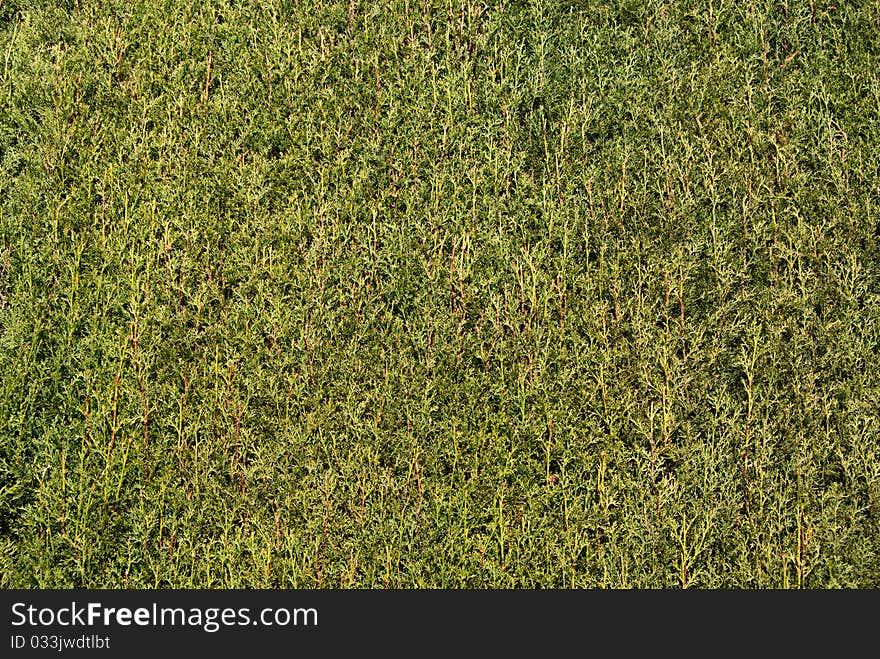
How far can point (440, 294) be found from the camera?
420 cm

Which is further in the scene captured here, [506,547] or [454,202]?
[454,202]

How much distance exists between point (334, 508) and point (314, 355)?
0.84 m

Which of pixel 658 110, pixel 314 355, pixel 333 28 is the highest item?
pixel 333 28

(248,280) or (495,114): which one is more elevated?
(495,114)

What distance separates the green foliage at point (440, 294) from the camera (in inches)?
152

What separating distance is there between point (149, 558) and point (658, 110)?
3881 millimetres

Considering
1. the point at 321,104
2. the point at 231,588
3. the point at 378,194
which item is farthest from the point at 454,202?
the point at 231,588

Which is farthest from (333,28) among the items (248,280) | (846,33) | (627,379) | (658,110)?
(846,33)

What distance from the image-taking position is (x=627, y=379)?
4035 millimetres

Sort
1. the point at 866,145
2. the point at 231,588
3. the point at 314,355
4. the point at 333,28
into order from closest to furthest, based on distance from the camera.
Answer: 1. the point at 231,588
2. the point at 314,355
3. the point at 866,145
4. the point at 333,28

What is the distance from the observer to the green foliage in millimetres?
3869

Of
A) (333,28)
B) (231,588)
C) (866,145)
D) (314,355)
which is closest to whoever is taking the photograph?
(231,588)

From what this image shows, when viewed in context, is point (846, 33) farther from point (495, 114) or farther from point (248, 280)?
point (248, 280)

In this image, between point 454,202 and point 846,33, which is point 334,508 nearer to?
point 454,202
